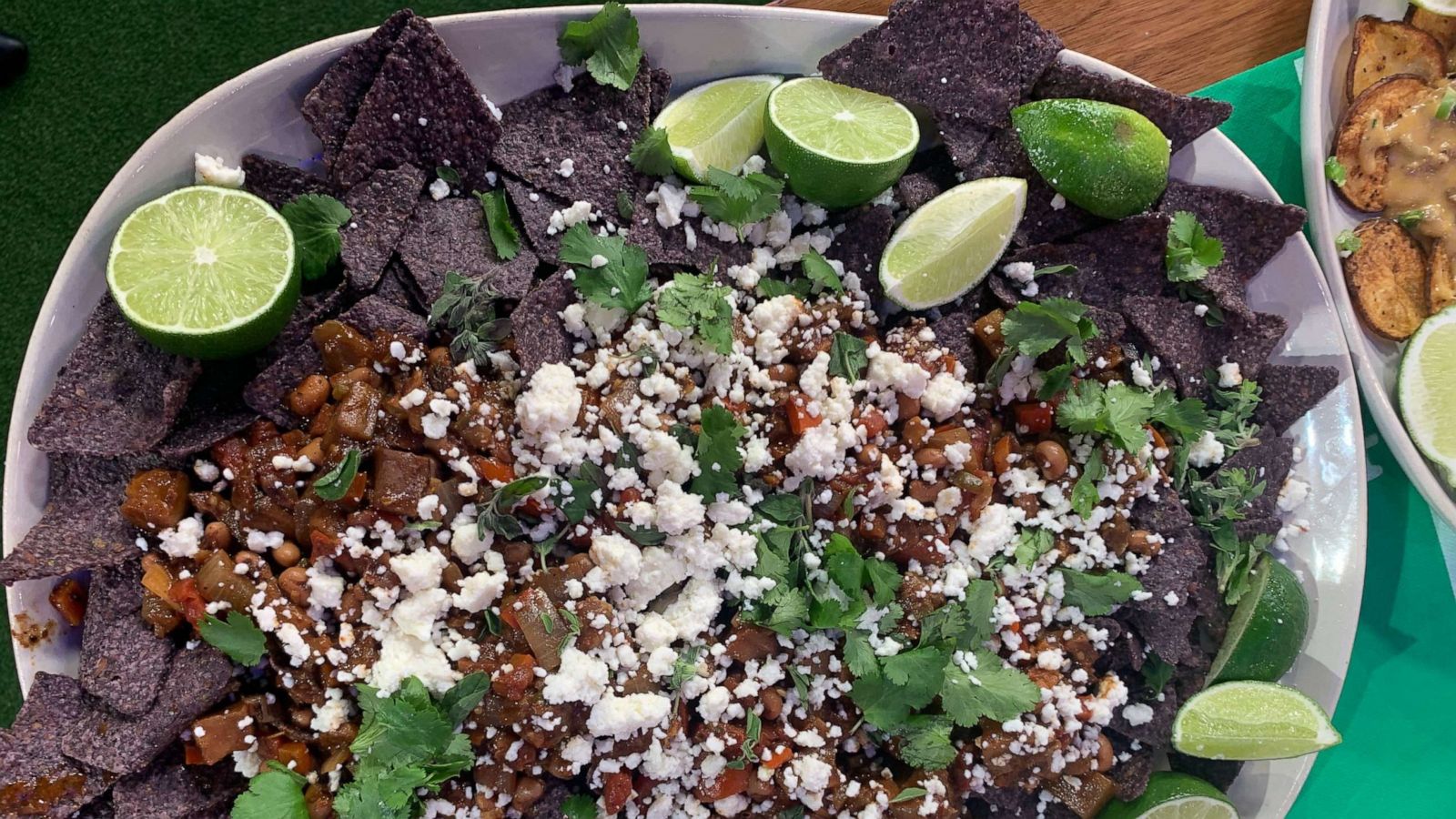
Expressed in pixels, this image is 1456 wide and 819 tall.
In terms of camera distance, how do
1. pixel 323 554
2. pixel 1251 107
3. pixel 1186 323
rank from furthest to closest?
pixel 1251 107
pixel 1186 323
pixel 323 554

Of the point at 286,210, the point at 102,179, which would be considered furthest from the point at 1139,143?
the point at 102,179

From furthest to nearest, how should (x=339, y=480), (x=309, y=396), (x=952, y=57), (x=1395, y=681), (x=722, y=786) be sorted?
(x=1395, y=681)
(x=952, y=57)
(x=722, y=786)
(x=309, y=396)
(x=339, y=480)

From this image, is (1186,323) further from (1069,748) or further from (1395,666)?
(1395,666)

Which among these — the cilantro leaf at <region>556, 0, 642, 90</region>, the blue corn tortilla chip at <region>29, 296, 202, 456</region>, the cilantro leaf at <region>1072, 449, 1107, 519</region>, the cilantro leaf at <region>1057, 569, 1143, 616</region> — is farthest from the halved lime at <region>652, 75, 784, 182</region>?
the cilantro leaf at <region>1057, 569, 1143, 616</region>

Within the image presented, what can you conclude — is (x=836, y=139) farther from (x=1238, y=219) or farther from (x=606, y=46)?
(x=1238, y=219)

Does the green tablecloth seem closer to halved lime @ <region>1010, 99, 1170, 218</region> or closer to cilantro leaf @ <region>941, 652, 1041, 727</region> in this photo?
halved lime @ <region>1010, 99, 1170, 218</region>

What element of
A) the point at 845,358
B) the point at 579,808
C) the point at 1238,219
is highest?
the point at 1238,219

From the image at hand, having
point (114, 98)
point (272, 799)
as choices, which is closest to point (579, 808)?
→ point (272, 799)
